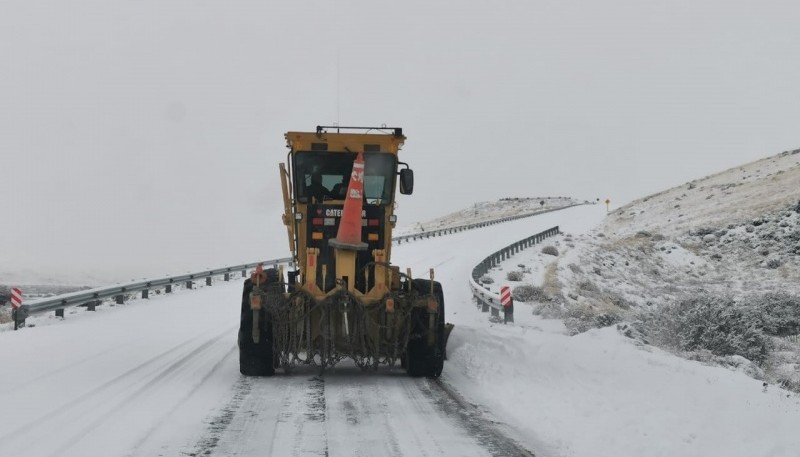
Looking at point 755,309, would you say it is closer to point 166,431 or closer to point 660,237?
point 166,431

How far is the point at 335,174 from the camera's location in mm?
10828

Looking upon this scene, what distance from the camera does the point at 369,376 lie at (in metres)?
10.4

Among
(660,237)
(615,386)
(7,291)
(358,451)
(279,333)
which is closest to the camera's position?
(358,451)

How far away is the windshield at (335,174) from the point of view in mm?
10781

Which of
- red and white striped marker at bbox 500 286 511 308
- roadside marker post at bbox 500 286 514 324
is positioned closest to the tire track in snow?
roadside marker post at bbox 500 286 514 324

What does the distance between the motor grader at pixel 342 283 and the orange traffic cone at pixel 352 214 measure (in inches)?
0.6

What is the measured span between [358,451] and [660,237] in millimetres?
42970

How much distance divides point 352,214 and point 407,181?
3.10 ft

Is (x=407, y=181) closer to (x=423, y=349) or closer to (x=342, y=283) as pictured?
(x=342, y=283)

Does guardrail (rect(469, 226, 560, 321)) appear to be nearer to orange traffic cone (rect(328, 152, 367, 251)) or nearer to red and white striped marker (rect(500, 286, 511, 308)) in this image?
red and white striped marker (rect(500, 286, 511, 308))

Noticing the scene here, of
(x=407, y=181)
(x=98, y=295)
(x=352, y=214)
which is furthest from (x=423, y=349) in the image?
(x=98, y=295)

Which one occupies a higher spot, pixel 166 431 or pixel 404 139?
pixel 404 139

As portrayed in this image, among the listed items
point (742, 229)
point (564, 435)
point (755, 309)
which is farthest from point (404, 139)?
point (742, 229)

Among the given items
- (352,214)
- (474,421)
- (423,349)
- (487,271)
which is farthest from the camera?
(487,271)
